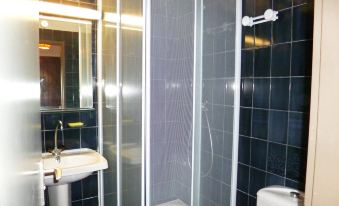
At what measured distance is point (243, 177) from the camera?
1750mm

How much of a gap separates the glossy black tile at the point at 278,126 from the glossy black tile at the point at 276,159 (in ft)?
A: 0.15

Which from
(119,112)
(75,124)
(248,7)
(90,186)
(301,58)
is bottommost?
(90,186)

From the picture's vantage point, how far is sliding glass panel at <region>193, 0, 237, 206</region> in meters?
1.57

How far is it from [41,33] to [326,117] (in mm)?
1942

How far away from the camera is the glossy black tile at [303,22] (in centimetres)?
132

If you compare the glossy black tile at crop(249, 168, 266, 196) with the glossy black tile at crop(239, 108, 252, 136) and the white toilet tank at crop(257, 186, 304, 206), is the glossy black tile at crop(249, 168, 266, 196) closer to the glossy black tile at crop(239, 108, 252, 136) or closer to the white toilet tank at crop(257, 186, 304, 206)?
the white toilet tank at crop(257, 186, 304, 206)

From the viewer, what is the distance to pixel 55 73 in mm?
1817

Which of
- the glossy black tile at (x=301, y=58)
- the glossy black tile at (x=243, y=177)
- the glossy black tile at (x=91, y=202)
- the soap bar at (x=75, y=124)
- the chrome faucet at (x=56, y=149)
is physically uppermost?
the glossy black tile at (x=301, y=58)

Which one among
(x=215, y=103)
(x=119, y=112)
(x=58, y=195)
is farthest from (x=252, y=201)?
(x=58, y=195)

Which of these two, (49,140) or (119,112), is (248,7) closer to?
(119,112)

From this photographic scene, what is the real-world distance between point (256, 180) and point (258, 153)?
0.20m

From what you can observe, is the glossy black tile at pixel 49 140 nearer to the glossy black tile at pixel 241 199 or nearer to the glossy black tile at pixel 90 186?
the glossy black tile at pixel 90 186

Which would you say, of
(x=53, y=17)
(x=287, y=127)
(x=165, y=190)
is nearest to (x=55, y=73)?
(x=53, y=17)

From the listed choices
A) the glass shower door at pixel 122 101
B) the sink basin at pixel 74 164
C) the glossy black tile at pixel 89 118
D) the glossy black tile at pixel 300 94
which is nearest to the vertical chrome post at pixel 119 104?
the glass shower door at pixel 122 101
